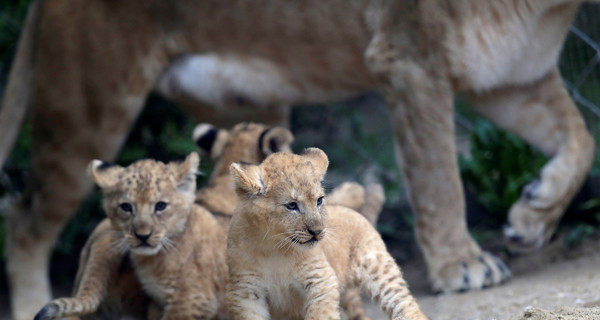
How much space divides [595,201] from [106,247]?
2.91 meters

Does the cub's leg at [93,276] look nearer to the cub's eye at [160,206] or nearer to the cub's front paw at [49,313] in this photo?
the cub's front paw at [49,313]

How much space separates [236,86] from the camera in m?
4.96

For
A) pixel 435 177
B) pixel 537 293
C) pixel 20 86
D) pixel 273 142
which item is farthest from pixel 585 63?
pixel 20 86

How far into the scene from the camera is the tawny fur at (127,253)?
9.95 ft

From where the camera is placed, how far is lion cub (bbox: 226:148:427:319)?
7.93ft

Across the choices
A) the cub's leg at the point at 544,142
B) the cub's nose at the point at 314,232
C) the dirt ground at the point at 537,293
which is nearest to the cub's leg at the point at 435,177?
the dirt ground at the point at 537,293

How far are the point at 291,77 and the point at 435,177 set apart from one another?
4.09 feet

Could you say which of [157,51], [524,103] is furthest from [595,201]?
[157,51]

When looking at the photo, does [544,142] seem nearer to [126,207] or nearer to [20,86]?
[126,207]

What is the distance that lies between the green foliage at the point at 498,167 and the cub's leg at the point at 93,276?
2658mm

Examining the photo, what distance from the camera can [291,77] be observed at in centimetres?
491

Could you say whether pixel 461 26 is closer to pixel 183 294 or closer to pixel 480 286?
pixel 480 286

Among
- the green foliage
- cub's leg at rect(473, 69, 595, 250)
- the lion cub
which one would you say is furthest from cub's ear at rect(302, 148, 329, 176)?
the green foliage

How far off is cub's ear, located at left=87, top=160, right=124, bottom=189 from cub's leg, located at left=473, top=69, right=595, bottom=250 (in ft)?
7.33
